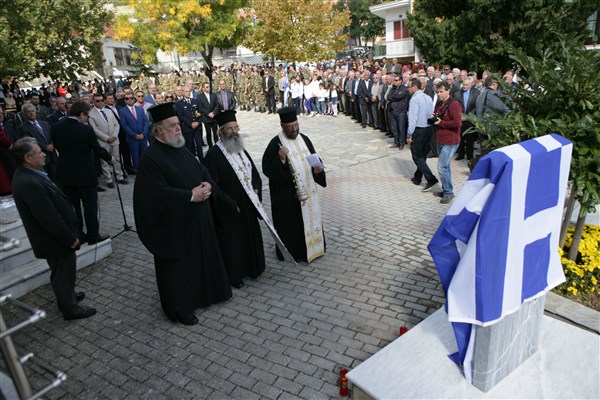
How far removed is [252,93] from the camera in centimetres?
2131

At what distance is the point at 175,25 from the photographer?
26000 millimetres

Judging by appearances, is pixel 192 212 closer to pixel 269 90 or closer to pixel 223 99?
pixel 223 99

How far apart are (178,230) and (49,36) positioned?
636 inches

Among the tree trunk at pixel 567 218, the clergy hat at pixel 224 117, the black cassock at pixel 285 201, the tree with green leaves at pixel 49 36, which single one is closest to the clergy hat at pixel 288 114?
the black cassock at pixel 285 201

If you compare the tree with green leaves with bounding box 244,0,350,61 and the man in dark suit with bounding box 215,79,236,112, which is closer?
the man in dark suit with bounding box 215,79,236,112

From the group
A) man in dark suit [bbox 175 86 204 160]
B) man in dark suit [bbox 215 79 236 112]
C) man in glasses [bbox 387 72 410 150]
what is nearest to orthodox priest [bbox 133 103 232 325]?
man in dark suit [bbox 175 86 204 160]

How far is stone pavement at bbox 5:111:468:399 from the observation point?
12.7 feet

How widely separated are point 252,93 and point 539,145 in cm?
1940

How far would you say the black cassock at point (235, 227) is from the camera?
528cm

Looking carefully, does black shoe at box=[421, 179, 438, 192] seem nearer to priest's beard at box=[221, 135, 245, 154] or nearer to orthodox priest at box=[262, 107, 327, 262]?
orthodox priest at box=[262, 107, 327, 262]

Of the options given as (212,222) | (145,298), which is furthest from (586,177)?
(145,298)

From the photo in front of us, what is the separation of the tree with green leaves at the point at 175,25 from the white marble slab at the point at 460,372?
84.2 ft

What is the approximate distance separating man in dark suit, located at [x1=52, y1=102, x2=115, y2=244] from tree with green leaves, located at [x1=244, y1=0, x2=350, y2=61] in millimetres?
Answer: 18047

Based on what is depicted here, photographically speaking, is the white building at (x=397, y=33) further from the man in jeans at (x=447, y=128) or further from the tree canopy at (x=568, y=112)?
the tree canopy at (x=568, y=112)
